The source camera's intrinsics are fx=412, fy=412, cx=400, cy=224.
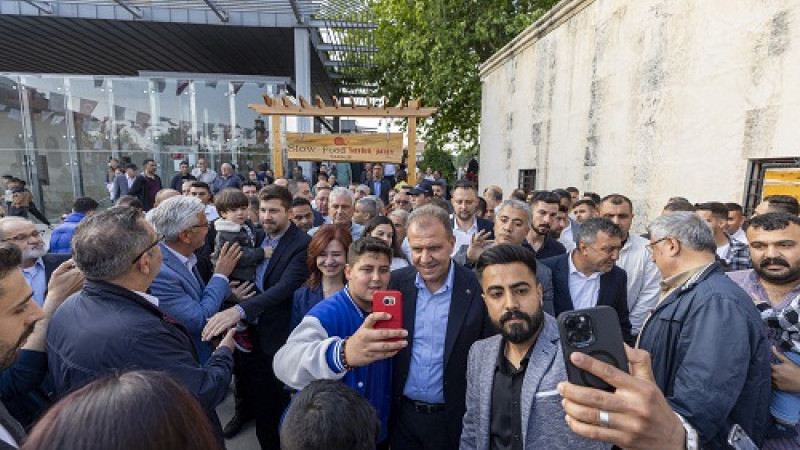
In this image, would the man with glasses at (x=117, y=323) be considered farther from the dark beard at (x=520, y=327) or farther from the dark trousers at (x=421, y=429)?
the dark beard at (x=520, y=327)

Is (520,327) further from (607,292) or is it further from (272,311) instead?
(272,311)

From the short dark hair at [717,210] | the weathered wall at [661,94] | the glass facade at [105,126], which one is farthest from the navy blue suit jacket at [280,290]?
the glass facade at [105,126]

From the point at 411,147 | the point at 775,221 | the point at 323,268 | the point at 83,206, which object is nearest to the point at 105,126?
the point at 83,206

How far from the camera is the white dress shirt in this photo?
10.8 ft

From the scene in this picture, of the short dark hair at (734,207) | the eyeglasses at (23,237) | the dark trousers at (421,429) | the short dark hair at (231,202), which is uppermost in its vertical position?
the short dark hair at (231,202)

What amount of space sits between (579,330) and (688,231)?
6.41 feet

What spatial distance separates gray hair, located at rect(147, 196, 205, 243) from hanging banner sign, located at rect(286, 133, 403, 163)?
200 inches

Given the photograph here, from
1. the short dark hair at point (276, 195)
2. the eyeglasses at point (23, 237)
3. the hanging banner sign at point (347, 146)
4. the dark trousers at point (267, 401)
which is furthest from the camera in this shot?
the hanging banner sign at point (347, 146)

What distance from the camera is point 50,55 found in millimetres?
18094

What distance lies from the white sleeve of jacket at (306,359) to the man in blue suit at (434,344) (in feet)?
2.01

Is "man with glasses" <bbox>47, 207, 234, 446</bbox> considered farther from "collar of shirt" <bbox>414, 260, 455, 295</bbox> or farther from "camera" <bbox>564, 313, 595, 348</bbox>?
"camera" <bbox>564, 313, 595, 348</bbox>

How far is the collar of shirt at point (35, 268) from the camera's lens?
2997mm

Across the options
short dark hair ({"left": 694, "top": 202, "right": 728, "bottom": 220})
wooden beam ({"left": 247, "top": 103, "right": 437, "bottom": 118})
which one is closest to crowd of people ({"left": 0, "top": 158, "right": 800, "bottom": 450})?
short dark hair ({"left": 694, "top": 202, "right": 728, "bottom": 220})

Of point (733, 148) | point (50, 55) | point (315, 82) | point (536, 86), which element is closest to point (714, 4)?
point (733, 148)
